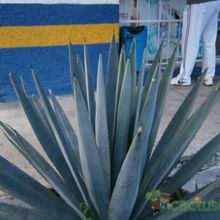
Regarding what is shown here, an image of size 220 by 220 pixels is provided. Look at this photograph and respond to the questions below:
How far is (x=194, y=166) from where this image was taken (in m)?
1.85

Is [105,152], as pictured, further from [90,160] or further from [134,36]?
[134,36]

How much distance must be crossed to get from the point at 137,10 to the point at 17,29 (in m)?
1.93

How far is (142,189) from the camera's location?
5.77 feet

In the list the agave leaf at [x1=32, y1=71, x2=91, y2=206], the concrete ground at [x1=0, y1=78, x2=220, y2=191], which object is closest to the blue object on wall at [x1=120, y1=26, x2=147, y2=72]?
the concrete ground at [x1=0, y1=78, x2=220, y2=191]

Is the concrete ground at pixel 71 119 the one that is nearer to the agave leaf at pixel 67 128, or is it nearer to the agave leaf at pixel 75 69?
the agave leaf at pixel 67 128

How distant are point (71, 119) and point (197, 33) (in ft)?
7.73

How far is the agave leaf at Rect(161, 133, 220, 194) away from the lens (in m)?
1.83

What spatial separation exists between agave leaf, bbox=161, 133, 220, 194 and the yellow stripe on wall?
2.97 meters

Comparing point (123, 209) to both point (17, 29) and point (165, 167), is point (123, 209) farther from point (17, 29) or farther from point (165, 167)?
point (17, 29)

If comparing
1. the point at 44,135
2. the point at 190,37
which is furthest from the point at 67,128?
the point at 190,37

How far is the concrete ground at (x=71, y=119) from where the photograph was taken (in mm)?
3173

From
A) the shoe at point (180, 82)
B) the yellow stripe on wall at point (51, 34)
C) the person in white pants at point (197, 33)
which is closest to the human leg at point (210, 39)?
the person in white pants at point (197, 33)

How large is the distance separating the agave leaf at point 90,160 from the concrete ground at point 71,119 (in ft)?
4.23

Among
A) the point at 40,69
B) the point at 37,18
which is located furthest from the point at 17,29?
the point at 40,69
